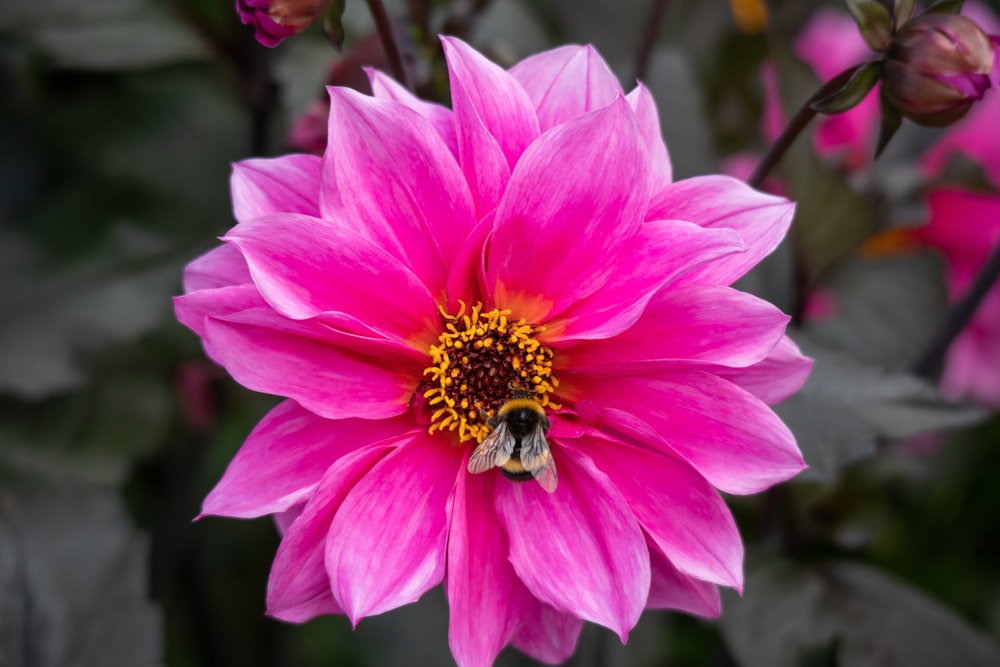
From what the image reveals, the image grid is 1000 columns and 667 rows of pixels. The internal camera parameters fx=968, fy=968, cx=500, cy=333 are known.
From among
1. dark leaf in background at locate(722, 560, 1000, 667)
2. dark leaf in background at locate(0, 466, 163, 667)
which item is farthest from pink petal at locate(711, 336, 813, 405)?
dark leaf in background at locate(0, 466, 163, 667)

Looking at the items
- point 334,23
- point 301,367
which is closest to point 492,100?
point 334,23

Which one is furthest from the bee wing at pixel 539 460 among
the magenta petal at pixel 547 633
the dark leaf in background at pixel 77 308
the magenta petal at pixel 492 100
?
the dark leaf in background at pixel 77 308

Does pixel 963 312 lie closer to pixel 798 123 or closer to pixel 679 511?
pixel 798 123

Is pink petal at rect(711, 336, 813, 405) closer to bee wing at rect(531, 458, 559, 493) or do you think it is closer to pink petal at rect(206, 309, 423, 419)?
bee wing at rect(531, 458, 559, 493)

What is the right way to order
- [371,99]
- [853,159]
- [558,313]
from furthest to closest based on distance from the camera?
[853,159], [558,313], [371,99]

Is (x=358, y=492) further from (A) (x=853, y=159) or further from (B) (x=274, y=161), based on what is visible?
(A) (x=853, y=159)

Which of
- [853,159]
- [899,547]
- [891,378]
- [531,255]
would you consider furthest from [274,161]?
[899,547]

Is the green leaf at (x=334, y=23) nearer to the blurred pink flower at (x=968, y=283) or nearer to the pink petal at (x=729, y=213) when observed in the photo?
the pink petal at (x=729, y=213)
